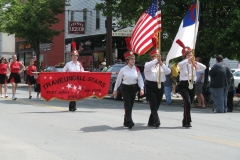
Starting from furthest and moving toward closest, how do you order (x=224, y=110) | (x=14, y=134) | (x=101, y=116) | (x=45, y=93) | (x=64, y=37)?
(x=64, y=37), (x=224, y=110), (x=45, y=93), (x=101, y=116), (x=14, y=134)

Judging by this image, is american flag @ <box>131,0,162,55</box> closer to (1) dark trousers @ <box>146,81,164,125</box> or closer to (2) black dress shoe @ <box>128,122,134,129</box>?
(1) dark trousers @ <box>146,81,164,125</box>

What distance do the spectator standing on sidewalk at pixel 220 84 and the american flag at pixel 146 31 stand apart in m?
4.57

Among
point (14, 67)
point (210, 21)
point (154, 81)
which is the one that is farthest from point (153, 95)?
point (14, 67)

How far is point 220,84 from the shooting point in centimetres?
1686

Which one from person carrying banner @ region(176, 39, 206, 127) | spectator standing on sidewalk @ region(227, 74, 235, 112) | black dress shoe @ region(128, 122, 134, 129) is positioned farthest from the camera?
spectator standing on sidewalk @ region(227, 74, 235, 112)

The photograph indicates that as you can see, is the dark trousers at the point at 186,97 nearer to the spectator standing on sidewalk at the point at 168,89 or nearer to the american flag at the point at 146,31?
the american flag at the point at 146,31

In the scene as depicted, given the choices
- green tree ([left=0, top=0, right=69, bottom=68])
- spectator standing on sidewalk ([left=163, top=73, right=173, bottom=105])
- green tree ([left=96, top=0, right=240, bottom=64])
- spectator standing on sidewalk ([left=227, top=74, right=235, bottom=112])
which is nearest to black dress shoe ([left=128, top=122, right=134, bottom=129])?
spectator standing on sidewalk ([left=227, top=74, right=235, bottom=112])

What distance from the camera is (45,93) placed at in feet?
50.8

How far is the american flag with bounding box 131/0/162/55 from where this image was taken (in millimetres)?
12719

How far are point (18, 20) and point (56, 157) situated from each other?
31040mm

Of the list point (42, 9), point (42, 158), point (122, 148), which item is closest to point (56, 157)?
point (42, 158)

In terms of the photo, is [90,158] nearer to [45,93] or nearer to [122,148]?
[122,148]

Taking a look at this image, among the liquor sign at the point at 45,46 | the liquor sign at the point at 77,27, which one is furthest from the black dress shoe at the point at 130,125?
the liquor sign at the point at 77,27

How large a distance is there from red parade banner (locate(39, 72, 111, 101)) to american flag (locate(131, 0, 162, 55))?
2.90 metres
